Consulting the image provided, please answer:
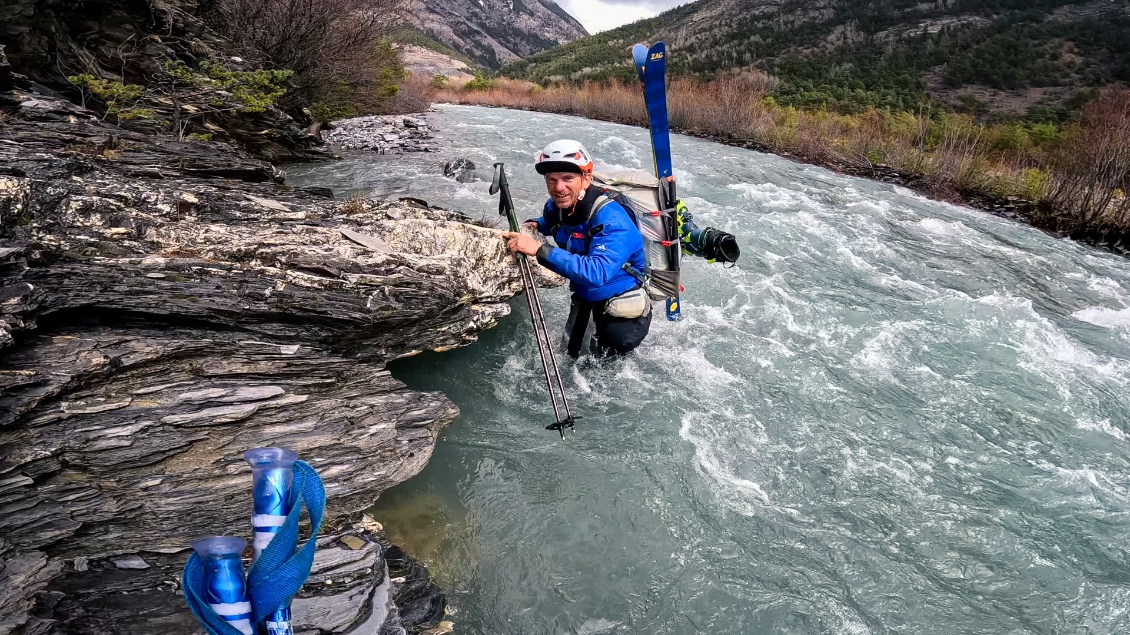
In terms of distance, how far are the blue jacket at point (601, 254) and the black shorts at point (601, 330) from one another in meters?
0.27

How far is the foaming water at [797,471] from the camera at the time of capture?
3.68 m

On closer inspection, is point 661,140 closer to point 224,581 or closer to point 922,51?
point 224,581

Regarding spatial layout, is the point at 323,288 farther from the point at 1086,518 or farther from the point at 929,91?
the point at 929,91

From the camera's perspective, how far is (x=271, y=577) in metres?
1.73

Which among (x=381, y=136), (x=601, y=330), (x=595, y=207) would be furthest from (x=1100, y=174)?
(x=381, y=136)

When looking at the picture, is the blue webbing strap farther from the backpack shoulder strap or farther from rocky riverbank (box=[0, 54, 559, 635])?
the backpack shoulder strap

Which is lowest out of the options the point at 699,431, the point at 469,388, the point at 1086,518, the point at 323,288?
the point at 1086,518

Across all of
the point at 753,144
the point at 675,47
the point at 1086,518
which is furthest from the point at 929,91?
the point at 1086,518

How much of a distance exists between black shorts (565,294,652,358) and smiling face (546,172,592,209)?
3.42 ft

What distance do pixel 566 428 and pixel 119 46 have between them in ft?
36.4

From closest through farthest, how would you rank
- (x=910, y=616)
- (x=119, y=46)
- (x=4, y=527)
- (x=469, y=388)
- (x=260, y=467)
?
(x=260, y=467), (x=4, y=527), (x=910, y=616), (x=469, y=388), (x=119, y=46)

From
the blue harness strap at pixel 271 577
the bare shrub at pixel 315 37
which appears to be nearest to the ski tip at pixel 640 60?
the blue harness strap at pixel 271 577

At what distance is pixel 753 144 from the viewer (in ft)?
73.7

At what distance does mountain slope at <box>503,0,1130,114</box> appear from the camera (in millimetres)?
39531
